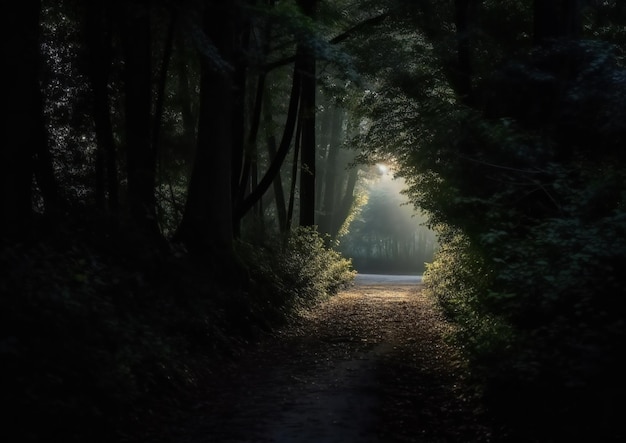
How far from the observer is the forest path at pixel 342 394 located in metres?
6.03

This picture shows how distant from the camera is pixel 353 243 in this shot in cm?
8025

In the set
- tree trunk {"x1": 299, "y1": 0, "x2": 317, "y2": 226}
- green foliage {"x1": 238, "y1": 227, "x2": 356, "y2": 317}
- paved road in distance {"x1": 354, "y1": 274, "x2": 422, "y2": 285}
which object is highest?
tree trunk {"x1": 299, "y1": 0, "x2": 317, "y2": 226}

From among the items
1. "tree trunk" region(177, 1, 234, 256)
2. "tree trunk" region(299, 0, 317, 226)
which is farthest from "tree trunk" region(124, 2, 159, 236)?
"tree trunk" region(299, 0, 317, 226)

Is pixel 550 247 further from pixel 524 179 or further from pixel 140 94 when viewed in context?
pixel 140 94

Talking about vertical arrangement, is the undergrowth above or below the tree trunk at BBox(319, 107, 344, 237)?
below

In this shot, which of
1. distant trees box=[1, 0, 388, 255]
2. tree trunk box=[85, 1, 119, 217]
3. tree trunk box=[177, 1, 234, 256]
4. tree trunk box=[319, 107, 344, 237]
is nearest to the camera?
distant trees box=[1, 0, 388, 255]

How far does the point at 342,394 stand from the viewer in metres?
7.58

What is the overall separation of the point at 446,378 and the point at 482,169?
4.63 m

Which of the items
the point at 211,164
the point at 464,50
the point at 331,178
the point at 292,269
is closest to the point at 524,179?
the point at 464,50

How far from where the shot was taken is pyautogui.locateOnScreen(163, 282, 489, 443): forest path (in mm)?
6027

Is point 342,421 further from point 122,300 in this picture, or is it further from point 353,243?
point 353,243

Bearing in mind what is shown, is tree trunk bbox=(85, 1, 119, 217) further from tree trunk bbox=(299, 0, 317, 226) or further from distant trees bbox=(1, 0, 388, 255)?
tree trunk bbox=(299, 0, 317, 226)

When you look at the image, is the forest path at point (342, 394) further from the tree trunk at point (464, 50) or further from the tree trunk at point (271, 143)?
the tree trunk at point (271, 143)

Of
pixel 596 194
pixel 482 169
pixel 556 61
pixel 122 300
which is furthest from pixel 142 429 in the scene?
pixel 556 61
